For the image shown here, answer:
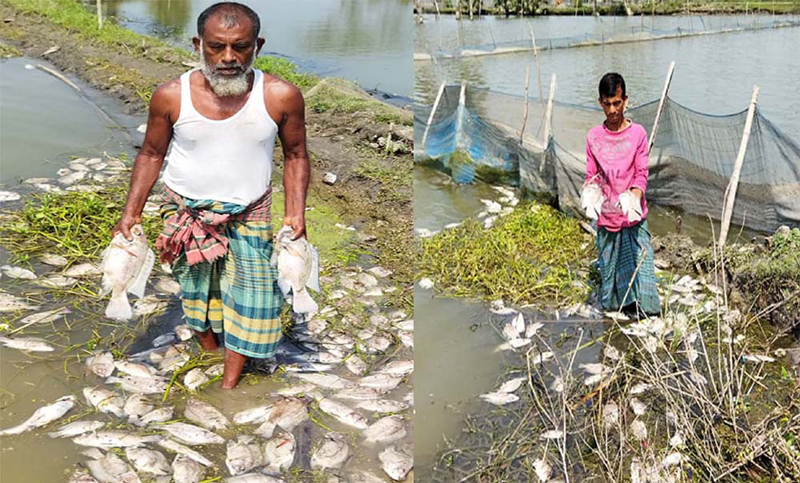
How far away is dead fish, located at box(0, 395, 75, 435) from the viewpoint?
2.89 m

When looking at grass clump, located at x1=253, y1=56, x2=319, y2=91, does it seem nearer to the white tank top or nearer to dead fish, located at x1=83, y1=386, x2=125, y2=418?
the white tank top

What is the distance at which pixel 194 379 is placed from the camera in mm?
3250

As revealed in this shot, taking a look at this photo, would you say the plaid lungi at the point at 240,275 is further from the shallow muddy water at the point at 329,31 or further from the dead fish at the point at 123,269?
the shallow muddy water at the point at 329,31

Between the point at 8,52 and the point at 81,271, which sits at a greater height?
the point at 8,52

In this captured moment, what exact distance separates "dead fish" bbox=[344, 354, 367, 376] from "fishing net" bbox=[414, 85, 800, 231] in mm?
2670

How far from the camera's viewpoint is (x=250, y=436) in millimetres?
2918

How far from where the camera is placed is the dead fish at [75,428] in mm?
2853

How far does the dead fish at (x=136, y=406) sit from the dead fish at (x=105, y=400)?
3 cm

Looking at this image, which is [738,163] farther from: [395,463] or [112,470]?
[112,470]

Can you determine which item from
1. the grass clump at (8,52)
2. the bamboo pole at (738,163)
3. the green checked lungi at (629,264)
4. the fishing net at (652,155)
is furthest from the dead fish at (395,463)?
the grass clump at (8,52)

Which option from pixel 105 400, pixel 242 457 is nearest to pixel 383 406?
pixel 242 457

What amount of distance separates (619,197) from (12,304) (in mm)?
3304

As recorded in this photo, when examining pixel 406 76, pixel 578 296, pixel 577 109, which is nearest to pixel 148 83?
pixel 406 76

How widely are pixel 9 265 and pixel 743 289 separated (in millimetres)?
4468
